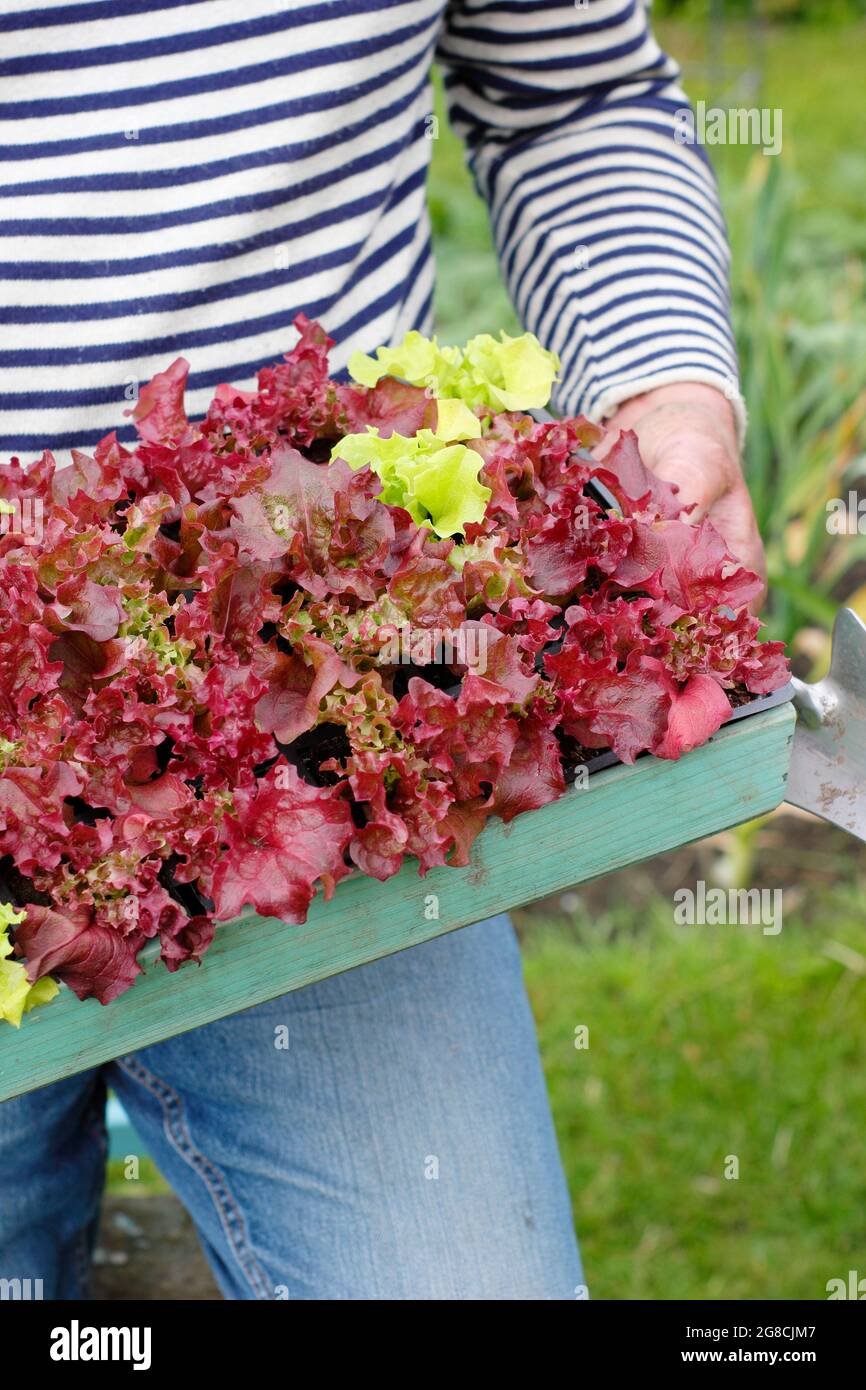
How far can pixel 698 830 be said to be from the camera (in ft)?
3.33

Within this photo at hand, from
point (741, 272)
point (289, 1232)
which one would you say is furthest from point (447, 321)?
point (289, 1232)

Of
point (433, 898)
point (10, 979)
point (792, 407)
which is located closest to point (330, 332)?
point (433, 898)

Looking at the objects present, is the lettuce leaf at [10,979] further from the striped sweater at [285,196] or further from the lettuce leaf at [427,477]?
the striped sweater at [285,196]

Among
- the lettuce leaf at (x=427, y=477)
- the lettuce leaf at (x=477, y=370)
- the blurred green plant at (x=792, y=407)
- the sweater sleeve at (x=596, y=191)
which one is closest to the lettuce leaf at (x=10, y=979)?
the lettuce leaf at (x=427, y=477)

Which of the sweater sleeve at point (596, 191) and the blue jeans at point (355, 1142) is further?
the sweater sleeve at point (596, 191)

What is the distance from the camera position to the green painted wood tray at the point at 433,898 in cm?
97

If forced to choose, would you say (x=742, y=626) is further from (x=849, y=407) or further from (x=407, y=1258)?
(x=849, y=407)

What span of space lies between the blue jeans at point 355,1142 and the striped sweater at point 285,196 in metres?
0.60

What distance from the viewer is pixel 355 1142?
1355mm

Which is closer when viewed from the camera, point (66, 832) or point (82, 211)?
point (66, 832)

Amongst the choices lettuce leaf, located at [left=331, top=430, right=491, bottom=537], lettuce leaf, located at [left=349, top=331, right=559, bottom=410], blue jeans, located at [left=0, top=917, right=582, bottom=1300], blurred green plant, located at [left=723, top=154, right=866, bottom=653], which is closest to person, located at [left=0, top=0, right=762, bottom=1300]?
blue jeans, located at [left=0, top=917, right=582, bottom=1300]

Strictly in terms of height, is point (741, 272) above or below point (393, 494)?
above

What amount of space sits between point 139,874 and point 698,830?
0.39 meters

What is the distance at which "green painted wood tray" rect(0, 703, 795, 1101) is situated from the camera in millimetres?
971
